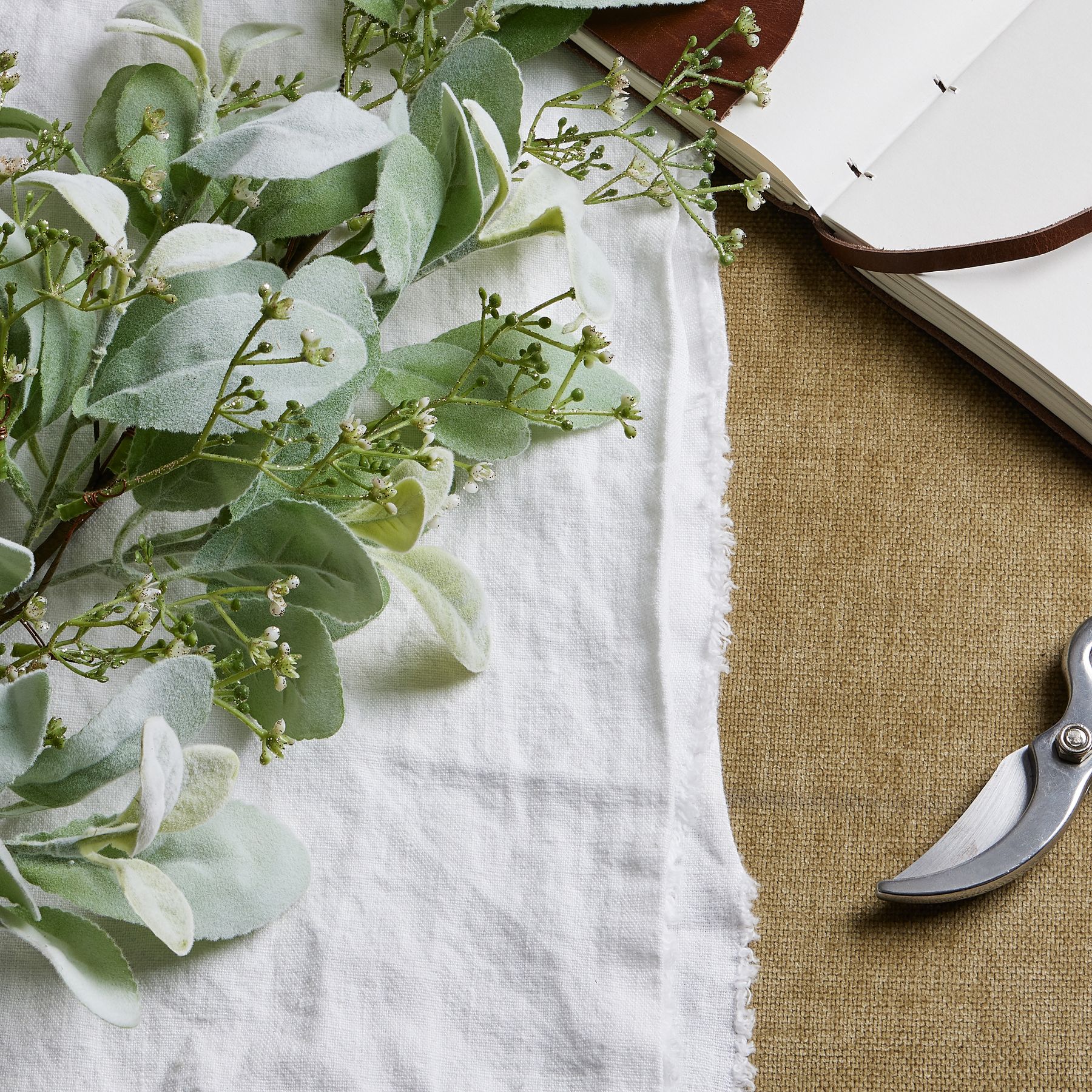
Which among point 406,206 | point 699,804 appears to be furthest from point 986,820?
point 406,206

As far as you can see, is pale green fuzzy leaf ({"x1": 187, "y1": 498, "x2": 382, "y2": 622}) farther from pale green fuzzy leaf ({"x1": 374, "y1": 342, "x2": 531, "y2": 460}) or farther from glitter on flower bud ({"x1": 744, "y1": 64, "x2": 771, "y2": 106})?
glitter on flower bud ({"x1": 744, "y1": 64, "x2": 771, "y2": 106})

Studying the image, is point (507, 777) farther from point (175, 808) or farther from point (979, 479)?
point (979, 479)

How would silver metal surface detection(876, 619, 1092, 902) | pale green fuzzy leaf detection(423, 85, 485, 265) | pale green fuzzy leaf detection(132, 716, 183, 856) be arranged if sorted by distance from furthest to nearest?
silver metal surface detection(876, 619, 1092, 902)
pale green fuzzy leaf detection(423, 85, 485, 265)
pale green fuzzy leaf detection(132, 716, 183, 856)

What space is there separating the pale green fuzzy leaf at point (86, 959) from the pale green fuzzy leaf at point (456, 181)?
0.28 m

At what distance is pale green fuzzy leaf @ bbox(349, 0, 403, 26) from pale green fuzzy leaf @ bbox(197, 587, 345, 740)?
26cm

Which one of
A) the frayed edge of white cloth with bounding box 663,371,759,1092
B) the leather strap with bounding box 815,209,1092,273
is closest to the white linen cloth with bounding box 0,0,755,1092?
the frayed edge of white cloth with bounding box 663,371,759,1092

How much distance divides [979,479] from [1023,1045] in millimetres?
270

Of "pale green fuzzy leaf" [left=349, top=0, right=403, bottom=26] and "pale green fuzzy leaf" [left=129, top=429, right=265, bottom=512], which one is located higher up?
"pale green fuzzy leaf" [left=349, top=0, right=403, bottom=26]

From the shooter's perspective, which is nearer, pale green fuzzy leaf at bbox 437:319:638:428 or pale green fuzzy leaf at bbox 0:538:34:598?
pale green fuzzy leaf at bbox 0:538:34:598

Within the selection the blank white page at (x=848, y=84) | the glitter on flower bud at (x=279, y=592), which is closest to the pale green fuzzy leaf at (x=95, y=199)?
the glitter on flower bud at (x=279, y=592)

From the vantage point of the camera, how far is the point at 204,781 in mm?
391

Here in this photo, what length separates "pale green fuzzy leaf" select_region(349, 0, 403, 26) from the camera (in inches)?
19.8

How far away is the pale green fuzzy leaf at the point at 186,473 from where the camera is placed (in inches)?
16.4

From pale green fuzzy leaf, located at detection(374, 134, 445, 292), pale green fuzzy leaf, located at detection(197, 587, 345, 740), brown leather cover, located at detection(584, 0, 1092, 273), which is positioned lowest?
pale green fuzzy leaf, located at detection(197, 587, 345, 740)
